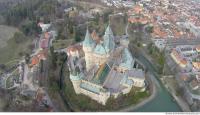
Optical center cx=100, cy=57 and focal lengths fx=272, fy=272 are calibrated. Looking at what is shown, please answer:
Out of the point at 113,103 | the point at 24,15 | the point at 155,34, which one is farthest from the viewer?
the point at 24,15

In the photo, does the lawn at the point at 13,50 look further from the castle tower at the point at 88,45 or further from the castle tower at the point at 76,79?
the castle tower at the point at 76,79

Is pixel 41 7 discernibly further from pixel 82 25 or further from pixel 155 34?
pixel 155 34

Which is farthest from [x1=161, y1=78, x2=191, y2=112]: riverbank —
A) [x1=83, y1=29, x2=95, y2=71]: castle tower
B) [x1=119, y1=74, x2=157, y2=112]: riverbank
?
[x1=83, y1=29, x2=95, y2=71]: castle tower

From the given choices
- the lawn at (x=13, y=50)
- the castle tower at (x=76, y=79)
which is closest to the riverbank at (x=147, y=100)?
the castle tower at (x=76, y=79)

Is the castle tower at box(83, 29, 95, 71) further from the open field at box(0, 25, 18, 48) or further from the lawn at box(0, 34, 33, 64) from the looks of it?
the open field at box(0, 25, 18, 48)

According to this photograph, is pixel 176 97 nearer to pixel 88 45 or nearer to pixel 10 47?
pixel 88 45

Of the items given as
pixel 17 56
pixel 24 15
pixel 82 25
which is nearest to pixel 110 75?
pixel 17 56
